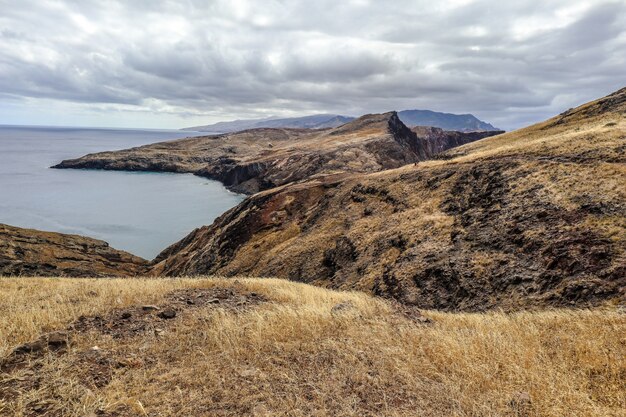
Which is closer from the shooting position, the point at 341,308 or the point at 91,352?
the point at 91,352

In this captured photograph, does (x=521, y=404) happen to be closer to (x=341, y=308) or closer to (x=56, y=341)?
(x=341, y=308)

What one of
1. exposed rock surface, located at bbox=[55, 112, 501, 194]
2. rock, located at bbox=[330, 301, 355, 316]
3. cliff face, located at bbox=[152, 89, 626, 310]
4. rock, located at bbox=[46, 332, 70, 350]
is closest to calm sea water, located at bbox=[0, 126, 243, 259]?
exposed rock surface, located at bbox=[55, 112, 501, 194]

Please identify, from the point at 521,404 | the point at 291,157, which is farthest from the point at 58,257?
the point at 291,157

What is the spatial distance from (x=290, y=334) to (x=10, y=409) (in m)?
4.70

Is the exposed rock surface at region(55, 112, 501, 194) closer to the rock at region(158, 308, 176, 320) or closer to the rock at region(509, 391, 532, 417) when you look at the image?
the rock at region(158, 308, 176, 320)

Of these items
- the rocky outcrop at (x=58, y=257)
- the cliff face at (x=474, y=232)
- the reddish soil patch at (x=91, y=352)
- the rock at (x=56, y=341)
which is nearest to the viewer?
the reddish soil patch at (x=91, y=352)

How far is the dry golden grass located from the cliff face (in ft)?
16.3

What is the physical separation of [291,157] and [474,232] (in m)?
86.4

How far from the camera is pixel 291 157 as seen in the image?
102188 mm

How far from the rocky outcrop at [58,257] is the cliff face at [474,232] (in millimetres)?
8402

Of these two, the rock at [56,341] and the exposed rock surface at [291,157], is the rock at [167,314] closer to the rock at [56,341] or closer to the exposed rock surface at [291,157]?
the rock at [56,341]

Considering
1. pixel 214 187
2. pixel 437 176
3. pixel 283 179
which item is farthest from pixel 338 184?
pixel 214 187

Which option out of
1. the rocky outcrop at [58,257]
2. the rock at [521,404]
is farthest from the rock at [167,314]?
the rocky outcrop at [58,257]

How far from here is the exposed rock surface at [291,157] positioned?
86.6 meters
